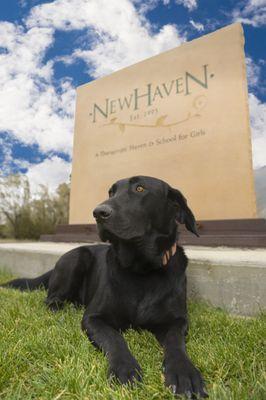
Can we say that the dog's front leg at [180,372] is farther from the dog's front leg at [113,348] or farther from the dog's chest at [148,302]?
the dog's chest at [148,302]

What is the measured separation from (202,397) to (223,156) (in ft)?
13.6

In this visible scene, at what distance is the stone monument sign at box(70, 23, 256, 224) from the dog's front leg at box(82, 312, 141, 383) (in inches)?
127

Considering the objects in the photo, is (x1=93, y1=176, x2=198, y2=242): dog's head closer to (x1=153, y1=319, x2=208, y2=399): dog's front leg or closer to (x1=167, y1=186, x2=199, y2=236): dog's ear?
(x1=167, y1=186, x2=199, y2=236): dog's ear

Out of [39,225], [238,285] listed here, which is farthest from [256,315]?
[39,225]

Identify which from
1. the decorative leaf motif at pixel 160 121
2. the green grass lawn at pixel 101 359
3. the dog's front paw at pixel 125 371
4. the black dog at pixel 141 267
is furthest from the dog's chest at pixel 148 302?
the decorative leaf motif at pixel 160 121

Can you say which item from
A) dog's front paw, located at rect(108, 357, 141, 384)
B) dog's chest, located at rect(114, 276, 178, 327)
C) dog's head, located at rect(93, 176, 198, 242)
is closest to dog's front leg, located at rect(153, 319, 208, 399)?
dog's front paw, located at rect(108, 357, 141, 384)

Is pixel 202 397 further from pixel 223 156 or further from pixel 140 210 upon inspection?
pixel 223 156

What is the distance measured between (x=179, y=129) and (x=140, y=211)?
355 centimetres

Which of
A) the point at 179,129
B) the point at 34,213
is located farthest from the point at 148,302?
the point at 34,213

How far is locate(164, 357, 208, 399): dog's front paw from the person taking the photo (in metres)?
1.42

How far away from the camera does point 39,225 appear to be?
1503 cm

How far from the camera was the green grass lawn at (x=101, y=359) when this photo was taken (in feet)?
4.71

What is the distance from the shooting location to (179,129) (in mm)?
5727

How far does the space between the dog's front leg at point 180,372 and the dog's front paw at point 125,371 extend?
0.13m
